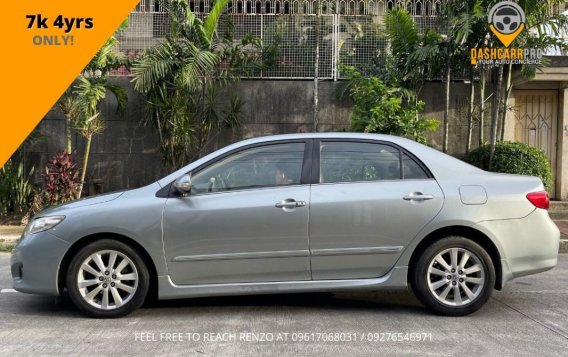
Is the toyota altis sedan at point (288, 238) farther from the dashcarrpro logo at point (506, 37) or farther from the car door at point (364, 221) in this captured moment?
the dashcarrpro logo at point (506, 37)

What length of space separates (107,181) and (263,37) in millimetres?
4080

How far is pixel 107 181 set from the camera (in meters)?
11.1

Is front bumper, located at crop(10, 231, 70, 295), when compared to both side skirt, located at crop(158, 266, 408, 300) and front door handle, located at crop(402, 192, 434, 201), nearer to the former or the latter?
side skirt, located at crop(158, 266, 408, 300)

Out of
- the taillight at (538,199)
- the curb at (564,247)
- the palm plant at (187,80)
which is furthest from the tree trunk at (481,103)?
the taillight at (538,199)

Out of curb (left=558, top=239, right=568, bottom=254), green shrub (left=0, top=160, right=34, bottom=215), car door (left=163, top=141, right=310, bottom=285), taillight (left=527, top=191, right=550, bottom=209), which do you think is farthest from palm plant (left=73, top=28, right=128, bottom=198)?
curb (left=558, top=239, right=568, bottom=254)

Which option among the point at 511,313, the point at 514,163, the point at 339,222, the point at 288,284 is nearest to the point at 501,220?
the point at 511,313

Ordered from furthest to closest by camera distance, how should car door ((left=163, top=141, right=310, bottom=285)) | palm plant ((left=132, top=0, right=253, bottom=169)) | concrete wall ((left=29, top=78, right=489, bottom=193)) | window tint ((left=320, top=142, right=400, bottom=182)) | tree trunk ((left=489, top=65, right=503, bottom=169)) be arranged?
1. concrete wall ((left=29, top=78, right=489, bottom=193))
2. palm plant ((left=132, top=0, right=253, bottom=169))
3. tree trunk ((left=489, top=65, right=503, bottom=169))
4. window tint ((left=320, top=142, right=400, bottom=182))
5. car door ((left=163, top=141, right=310, bottom=285))

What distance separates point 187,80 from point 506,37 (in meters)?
5.38

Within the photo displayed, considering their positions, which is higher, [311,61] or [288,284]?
[311,61]

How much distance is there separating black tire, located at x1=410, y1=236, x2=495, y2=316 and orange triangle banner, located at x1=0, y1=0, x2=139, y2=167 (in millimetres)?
7773

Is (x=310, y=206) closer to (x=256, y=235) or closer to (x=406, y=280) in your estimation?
(x=256, y=235)

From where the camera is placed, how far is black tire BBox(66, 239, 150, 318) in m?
4.93

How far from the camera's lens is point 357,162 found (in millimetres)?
5184

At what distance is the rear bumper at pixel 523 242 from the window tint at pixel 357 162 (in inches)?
36.4
